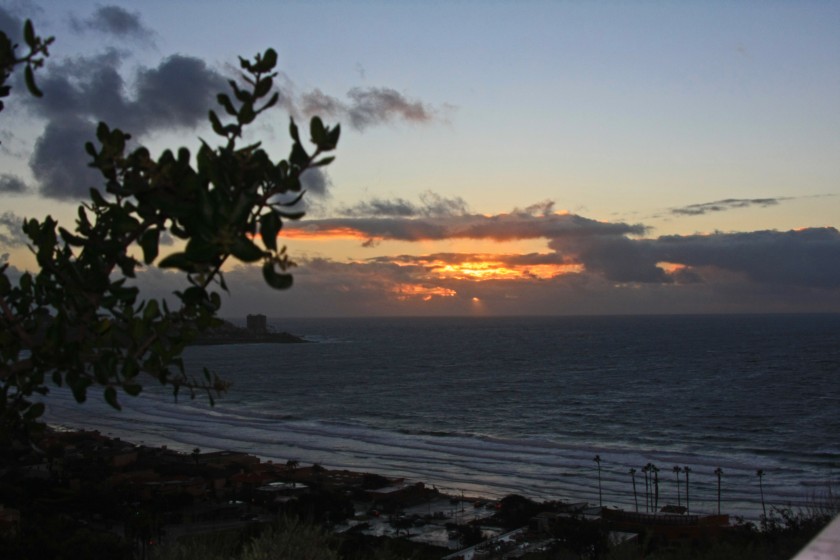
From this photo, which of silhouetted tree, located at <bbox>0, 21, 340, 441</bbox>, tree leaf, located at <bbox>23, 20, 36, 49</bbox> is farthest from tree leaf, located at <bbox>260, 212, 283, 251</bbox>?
tree leaf, located at <bbox>23, 20, 36, 49</bbox>

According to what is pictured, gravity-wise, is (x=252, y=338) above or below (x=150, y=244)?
below

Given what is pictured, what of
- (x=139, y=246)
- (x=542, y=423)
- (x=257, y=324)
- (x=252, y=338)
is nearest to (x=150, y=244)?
(x=139, y=246)

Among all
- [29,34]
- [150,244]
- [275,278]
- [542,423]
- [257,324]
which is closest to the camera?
[275,278]

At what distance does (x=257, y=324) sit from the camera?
614 feet

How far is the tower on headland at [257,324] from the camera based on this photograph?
18152 cm

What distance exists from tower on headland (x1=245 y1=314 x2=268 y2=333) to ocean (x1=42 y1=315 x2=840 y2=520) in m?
83.0

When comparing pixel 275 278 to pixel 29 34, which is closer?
pixel 275 278

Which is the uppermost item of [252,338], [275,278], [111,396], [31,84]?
[31,84]

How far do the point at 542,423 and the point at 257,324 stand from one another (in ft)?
469

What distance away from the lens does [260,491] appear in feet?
95.0

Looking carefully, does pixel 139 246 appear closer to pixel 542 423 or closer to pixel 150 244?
pixel 150 244

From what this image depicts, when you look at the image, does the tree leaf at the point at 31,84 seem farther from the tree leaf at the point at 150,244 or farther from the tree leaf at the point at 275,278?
the tree leaf at the point at 275,278

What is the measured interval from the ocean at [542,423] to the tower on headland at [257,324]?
83020 mm

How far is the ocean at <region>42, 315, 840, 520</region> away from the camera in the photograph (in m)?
35.0
